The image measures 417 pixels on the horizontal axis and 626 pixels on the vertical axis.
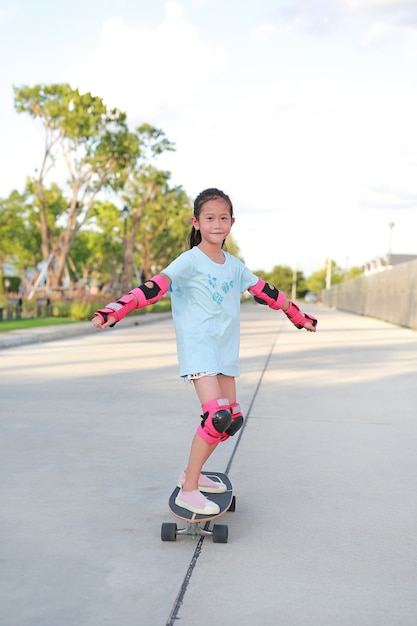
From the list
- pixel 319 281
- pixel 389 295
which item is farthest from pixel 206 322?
pixel 319 281

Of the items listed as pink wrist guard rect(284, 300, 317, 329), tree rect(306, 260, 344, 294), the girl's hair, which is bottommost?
tree rect(306, 260, 344, 294)

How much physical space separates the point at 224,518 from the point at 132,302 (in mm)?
1357

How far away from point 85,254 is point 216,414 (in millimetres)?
68465

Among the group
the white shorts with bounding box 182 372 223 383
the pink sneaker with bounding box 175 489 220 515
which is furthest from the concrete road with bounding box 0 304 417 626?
the white shorts with bounding box 182 372 223 383

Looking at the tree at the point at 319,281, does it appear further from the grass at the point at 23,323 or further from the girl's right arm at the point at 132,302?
the girl's right arm at the point at 132,302

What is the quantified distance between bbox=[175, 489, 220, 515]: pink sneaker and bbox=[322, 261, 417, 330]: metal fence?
2452 cm

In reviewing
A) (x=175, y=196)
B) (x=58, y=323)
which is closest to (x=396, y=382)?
(x=58, y=323)

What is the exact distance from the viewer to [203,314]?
377 centimetres

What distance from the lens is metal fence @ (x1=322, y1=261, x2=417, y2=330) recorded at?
28688 mm

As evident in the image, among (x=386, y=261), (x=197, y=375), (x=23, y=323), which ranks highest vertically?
→ (x=386, y=261)

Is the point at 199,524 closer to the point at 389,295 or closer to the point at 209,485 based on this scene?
the point at 209,485

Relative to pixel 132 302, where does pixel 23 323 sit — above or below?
below

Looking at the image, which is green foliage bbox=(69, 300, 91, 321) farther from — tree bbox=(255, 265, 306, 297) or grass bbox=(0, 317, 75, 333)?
tree bbox=(255, 265, 306, 297)

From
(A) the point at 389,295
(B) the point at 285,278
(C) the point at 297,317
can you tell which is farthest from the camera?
(B) the point at 285,278
